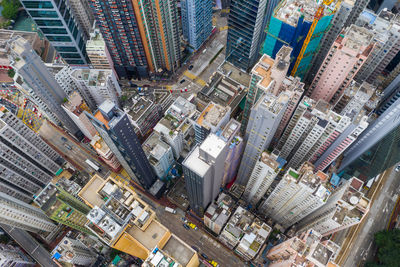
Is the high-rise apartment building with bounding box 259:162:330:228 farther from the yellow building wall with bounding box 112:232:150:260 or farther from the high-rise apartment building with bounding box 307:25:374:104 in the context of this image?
the yellow building wall with bounding box 112:232:150:260

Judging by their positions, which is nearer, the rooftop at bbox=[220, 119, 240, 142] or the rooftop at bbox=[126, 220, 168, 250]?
the rooftop at bbox=[126, 220, 168, 250]

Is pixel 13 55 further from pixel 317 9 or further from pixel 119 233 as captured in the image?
pixel 317 9

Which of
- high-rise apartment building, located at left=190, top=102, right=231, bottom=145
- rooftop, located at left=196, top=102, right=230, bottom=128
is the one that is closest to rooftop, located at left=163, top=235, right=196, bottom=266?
high-rise apartment building, located at left=190, top=102, right=231, bottom=145

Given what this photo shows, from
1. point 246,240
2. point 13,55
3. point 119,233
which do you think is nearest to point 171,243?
point 119,233

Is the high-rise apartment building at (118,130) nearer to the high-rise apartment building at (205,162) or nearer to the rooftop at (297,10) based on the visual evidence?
the high-rise apartment building at (205,162)

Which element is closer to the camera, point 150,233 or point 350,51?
point 150,233

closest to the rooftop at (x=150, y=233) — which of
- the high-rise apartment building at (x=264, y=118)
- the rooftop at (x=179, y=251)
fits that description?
the rooftop at (x=179, y=251)

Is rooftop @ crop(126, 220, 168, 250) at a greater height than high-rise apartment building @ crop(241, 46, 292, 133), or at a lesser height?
lesser

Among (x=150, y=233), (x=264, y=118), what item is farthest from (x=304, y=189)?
(x=150, y=233)

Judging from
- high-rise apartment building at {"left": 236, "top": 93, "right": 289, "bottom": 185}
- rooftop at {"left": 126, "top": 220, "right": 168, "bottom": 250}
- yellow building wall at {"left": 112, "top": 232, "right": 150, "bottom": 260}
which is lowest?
yellow building wall at {"left": 112, "top": 232, "right": 150, "bottom": 260}

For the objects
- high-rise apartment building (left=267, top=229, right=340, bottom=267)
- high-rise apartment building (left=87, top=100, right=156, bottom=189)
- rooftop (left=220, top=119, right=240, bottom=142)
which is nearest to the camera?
high-rise apartment building (left=267, top=229, right=340, bottom=267)

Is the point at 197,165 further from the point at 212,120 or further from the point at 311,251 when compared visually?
the point at 311,251
